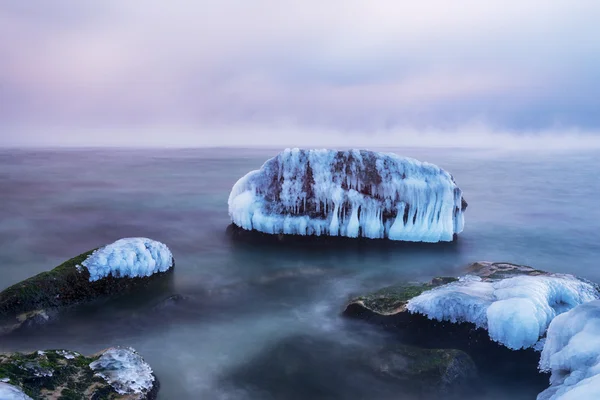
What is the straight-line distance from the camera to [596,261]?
20.5 meters

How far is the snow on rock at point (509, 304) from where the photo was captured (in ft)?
36.3

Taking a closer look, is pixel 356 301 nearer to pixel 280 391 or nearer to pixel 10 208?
pixel 280 391

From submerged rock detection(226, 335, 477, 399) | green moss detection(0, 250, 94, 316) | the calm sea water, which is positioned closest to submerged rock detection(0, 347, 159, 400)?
the calm sea water

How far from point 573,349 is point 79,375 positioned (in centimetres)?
1014

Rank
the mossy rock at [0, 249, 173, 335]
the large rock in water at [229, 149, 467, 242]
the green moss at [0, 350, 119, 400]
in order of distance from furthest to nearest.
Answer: the large rock in water at [229, 149, 467, 242] → the mossy rock at [0, 249, 173, 335] → the green moss at [0, 350, 119, 400]

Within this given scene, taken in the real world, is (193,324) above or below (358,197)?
below

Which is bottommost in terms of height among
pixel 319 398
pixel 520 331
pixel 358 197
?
pixel 319 398

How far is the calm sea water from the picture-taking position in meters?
11.0

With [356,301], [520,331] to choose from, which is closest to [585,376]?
[520,331]

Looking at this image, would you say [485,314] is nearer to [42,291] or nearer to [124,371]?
[124,371]

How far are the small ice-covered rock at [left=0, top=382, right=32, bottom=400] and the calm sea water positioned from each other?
11.6 feet

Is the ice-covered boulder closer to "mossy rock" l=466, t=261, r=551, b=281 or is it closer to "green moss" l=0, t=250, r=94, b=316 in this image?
"mossy rock" l=466, t=261, r=551, b=281

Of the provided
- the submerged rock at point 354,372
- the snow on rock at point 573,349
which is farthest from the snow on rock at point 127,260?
the snow on rock at point 573,349

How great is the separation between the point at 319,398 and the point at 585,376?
534 cm
